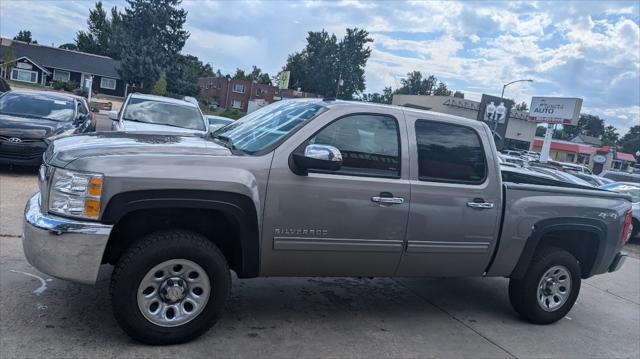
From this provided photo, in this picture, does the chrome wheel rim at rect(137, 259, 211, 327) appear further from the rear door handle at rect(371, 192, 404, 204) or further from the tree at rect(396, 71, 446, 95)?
the tree at rect(396, 71, 446, 95)

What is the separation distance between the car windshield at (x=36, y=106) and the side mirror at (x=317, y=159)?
8093mm

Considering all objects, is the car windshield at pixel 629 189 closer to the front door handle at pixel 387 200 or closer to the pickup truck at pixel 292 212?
the pickup truck at pixel 292 212

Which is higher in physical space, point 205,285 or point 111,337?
point 205,285

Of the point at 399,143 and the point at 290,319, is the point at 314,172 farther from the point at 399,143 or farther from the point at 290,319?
the point at 290,319

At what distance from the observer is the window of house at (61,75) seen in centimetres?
6316

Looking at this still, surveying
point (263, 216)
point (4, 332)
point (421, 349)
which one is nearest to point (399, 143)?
point (263, 216)

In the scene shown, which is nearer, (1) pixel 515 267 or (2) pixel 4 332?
(2) pixel 4 332

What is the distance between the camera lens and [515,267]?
5.11m

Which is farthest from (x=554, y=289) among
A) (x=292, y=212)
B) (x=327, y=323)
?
(x=292, y=212)

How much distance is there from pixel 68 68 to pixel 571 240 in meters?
67.8

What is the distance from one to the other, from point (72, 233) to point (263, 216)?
1316mm

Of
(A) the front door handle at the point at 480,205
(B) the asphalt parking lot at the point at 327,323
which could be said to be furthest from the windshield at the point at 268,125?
(A) the front door handle at the point at 480,205

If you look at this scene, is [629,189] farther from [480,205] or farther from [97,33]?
[97,33]

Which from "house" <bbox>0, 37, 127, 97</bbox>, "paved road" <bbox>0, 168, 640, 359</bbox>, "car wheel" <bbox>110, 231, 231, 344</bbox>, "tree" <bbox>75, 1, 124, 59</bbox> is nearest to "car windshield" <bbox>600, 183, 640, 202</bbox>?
"paved road" <bbox>0, 168, 640, 359</bbox>
